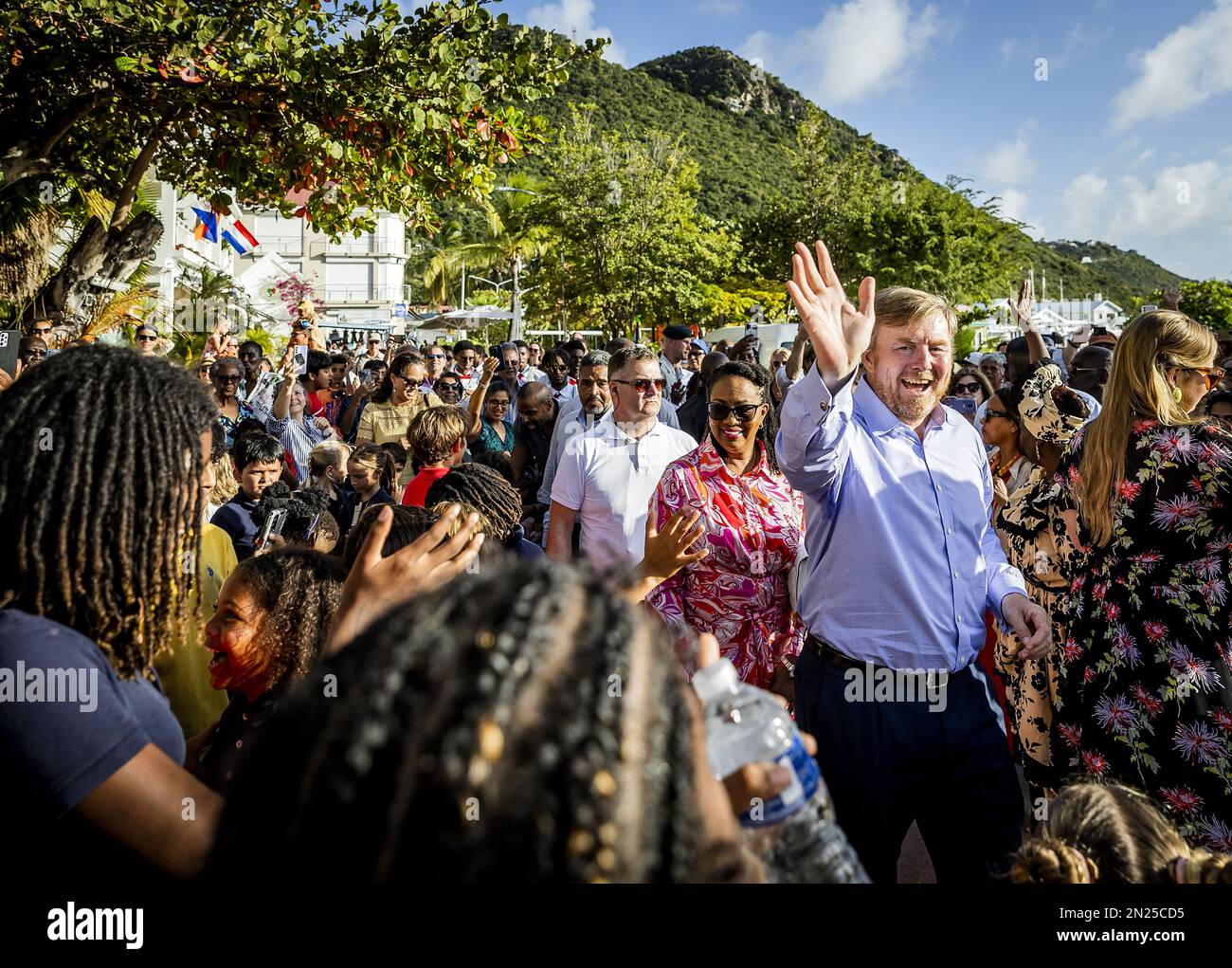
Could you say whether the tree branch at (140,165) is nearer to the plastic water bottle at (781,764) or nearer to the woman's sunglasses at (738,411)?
the woman's sunglasses at (738,411)

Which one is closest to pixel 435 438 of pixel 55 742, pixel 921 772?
pixel 921 772

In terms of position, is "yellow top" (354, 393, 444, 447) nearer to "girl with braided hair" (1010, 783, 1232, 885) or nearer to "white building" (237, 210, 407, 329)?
"girl with braided hair" (1010, 783, 1232, 885)

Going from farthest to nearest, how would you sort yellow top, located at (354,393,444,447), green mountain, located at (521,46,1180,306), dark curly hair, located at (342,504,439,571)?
green mountain, located at (521,46,1180,306), yellow top, located at (354,393,444,447), dark curly hair, located at (342,504,439,571)

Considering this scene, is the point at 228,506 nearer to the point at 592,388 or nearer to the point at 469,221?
the point at 592,388

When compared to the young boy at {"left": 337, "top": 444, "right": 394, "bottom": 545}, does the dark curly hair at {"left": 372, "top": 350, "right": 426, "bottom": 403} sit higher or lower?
higher

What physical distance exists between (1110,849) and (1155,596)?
4.45ft

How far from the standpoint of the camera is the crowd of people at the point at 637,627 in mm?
861

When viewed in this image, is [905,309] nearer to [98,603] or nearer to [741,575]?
[741,575]

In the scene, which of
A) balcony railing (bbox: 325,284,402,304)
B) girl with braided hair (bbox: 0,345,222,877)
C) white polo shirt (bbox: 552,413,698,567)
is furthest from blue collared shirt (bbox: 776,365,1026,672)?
balcony railing (bbox: 325,284,402,304)

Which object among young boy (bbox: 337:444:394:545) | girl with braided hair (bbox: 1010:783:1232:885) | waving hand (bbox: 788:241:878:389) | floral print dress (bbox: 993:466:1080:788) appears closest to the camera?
girl with braided hair (bbox: 1010:783:1232:885)

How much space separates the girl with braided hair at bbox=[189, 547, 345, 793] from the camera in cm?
253

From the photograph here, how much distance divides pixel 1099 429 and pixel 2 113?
7820 millimetres

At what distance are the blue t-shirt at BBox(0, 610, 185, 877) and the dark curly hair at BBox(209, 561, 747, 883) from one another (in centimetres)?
61

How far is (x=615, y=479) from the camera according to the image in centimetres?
456
